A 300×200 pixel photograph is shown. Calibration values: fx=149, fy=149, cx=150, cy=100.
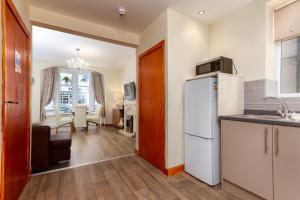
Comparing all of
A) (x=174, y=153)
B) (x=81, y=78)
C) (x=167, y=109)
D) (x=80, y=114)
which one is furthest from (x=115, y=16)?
(x=81, y=78)

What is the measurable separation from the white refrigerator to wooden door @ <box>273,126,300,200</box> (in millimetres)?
656

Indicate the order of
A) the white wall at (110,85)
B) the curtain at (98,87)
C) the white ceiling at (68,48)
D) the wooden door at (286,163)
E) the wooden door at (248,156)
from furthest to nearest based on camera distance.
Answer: the white wall at (110,85), the curtain at (98,87), the white ceiling at (68,48), the wooden door at (248,156), the wooden door at (286,163)

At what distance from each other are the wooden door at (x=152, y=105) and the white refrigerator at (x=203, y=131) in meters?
0.42

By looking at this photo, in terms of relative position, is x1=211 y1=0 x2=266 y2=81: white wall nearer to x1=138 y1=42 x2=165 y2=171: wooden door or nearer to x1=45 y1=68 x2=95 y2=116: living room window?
x1=138 y1=42 x2=165 y2=171: wooden door

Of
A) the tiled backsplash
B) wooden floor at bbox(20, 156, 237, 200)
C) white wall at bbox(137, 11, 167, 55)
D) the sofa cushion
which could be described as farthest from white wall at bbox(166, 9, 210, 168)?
the sofa cushion

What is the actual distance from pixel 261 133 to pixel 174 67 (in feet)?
4.59

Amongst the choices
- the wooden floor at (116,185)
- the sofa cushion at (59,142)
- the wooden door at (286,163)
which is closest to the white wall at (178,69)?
the wooden floor at (116,185)

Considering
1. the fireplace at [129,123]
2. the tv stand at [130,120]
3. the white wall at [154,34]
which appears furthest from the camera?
the fireplace at [129,123]

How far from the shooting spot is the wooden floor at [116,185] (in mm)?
1759

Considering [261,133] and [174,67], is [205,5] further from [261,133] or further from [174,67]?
[261,133]

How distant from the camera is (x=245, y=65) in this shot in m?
2.21

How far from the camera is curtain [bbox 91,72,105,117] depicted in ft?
21.1

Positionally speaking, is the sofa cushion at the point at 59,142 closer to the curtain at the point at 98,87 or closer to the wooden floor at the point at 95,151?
the wooden floor at the point at 95,151

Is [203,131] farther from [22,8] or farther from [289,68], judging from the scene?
[22,8]
